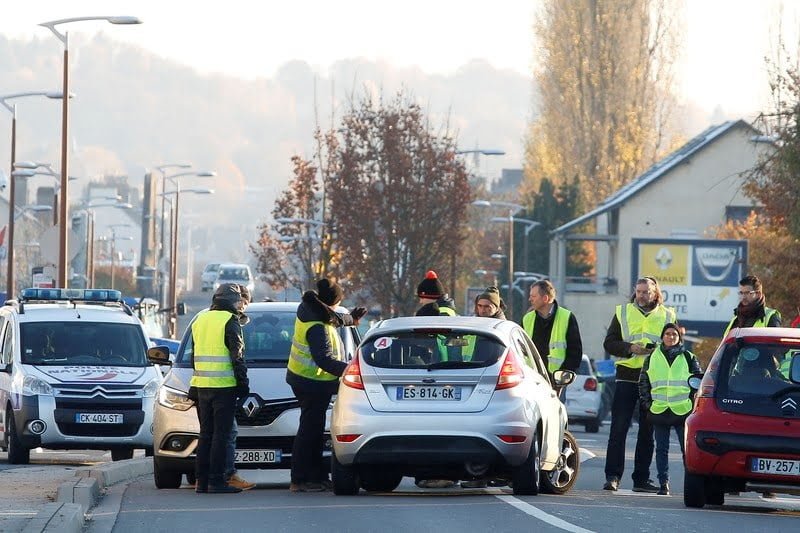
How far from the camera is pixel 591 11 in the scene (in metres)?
90.4

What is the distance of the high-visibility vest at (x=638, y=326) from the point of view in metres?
17.3

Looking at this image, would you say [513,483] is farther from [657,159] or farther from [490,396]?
[657,159]

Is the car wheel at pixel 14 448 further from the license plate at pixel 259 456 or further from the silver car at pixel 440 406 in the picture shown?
the silver car at pixel 440 406

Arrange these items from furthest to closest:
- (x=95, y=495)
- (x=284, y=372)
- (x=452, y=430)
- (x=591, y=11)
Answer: (x=591, y=11), (x=284, y=372), (x=95, y=495), (x=452, y=430)

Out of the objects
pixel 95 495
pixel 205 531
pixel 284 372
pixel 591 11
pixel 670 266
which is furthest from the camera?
pixel 591 11

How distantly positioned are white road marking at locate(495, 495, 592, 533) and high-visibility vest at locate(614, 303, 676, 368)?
278 cm

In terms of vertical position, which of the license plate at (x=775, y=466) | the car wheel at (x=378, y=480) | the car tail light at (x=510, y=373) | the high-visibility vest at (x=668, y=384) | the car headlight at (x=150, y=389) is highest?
the car tail light at (x=510, y=373)

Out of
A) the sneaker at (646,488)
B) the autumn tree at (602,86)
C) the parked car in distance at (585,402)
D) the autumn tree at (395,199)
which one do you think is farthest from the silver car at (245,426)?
the autumn tree at (602,86)

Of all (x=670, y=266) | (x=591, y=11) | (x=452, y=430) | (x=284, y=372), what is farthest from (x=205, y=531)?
(x=591, y=11)

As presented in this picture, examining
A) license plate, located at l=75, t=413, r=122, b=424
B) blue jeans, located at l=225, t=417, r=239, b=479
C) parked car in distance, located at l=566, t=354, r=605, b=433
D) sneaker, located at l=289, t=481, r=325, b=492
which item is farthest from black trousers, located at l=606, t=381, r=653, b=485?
parked car in distance, located at l=566, t=354, r=605, b=433

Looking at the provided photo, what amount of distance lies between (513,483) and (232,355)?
2.55 meters

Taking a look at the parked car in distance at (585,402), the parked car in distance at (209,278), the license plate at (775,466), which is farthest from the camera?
the parked car in distance at (209,278)

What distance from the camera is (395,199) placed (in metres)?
63.7

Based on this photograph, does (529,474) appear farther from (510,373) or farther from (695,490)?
(695,490)
